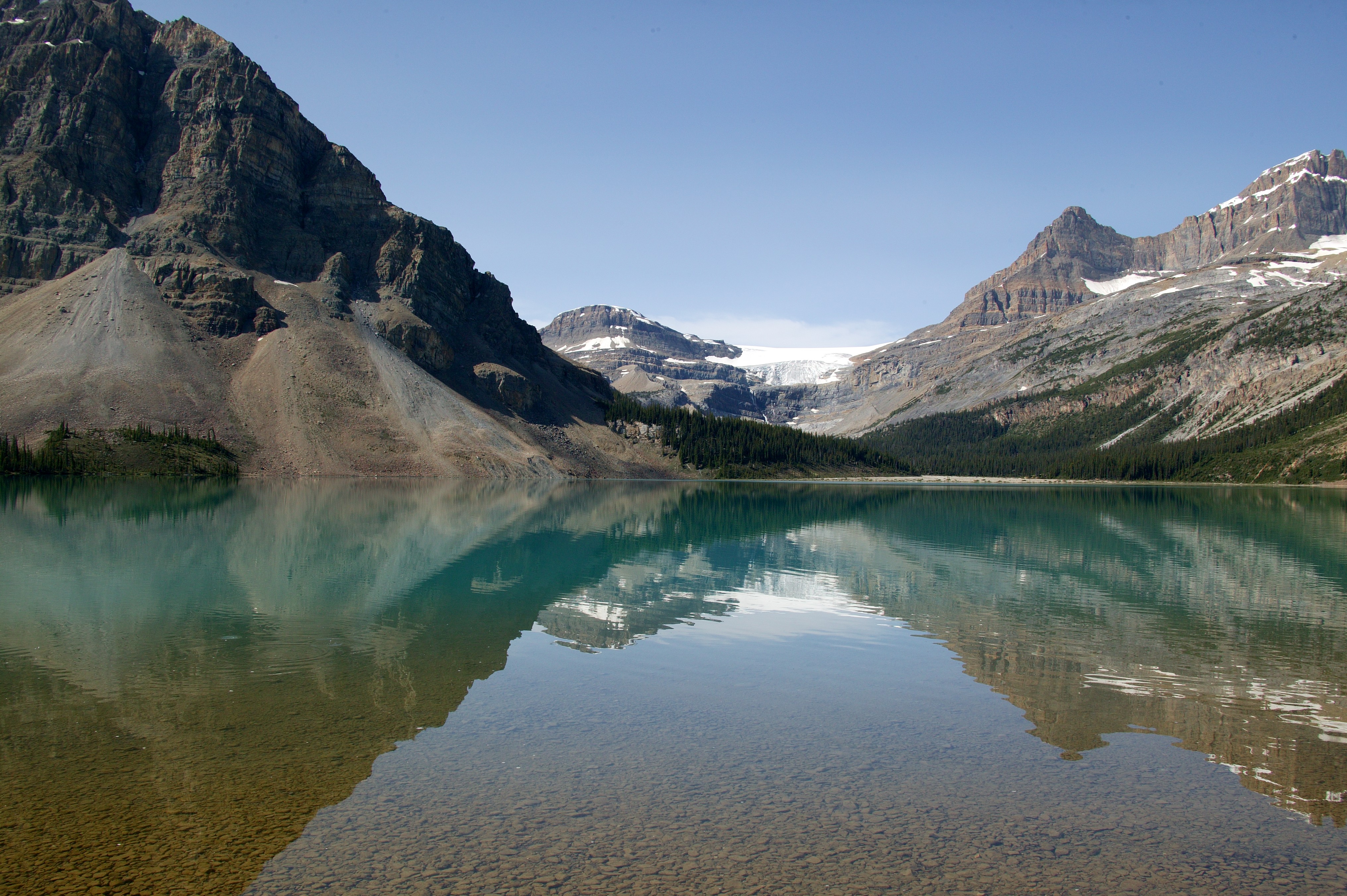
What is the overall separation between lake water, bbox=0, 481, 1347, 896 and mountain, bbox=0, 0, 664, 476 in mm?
88572

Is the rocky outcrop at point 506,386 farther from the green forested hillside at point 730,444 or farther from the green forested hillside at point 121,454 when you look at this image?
the green forested hillside at point 121,454

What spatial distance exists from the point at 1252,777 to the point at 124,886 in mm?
14683

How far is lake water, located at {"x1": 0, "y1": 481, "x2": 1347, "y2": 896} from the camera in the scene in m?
8.98

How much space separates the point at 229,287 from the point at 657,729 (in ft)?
464

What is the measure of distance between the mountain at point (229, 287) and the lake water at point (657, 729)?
8857 cm

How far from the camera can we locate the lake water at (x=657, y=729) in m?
8.98

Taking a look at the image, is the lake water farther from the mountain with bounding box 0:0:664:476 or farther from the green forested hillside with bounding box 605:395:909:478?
the green forested hillside with bounding box 605:395:909:478

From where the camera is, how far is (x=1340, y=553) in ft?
141

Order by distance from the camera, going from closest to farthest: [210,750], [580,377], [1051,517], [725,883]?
[725,883], [210,750], [1051,517], [580,377]

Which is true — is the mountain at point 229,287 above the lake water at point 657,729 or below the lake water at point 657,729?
above

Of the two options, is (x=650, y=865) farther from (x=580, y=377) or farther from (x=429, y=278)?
(x=580, y=377)

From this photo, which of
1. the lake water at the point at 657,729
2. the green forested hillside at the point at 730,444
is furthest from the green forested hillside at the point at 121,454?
the green forested hillside at the point at 730,444

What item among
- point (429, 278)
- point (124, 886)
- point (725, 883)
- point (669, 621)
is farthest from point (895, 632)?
point (429, 278)

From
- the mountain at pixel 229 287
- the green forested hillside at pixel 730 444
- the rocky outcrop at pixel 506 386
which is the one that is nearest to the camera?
the mountain at pixel 229 287
